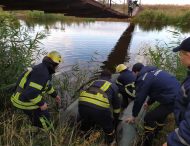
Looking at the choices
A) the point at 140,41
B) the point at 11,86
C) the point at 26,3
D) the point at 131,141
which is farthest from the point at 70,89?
the point at 140,41

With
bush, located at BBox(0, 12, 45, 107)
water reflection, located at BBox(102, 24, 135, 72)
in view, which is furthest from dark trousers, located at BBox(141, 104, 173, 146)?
water reflection, located at BBox(102, 24, 135, 72)

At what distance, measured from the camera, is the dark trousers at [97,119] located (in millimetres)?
5473

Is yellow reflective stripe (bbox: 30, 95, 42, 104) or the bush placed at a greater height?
the bush

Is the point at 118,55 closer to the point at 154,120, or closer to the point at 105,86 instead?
the point at 105,86

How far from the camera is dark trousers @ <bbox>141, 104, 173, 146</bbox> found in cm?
534

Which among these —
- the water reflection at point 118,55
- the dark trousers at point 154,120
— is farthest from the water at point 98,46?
the dark trousers at point 154,120

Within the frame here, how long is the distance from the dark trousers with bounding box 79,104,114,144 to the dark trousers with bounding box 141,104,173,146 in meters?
0.67

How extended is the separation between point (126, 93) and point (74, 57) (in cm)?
766

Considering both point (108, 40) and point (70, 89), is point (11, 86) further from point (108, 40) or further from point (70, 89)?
point (108, 40)

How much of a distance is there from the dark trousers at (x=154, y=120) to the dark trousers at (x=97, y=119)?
2.20 feet

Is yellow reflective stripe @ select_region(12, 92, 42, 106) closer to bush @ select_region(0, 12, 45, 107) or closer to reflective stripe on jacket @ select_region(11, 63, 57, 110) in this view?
reflective stripe on jacket @ select_region(11, 63, 57, 110)

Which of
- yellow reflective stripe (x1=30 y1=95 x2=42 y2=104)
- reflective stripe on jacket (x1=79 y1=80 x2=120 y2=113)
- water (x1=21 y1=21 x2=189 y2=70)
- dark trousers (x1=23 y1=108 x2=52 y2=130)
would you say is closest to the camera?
yellow reflective stripe (x1=30 y1=95 x2=42 y2=104)

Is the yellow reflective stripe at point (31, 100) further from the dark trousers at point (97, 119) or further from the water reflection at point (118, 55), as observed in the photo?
the water reflection at point (118, 55)

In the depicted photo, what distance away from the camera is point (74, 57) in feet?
49.9
